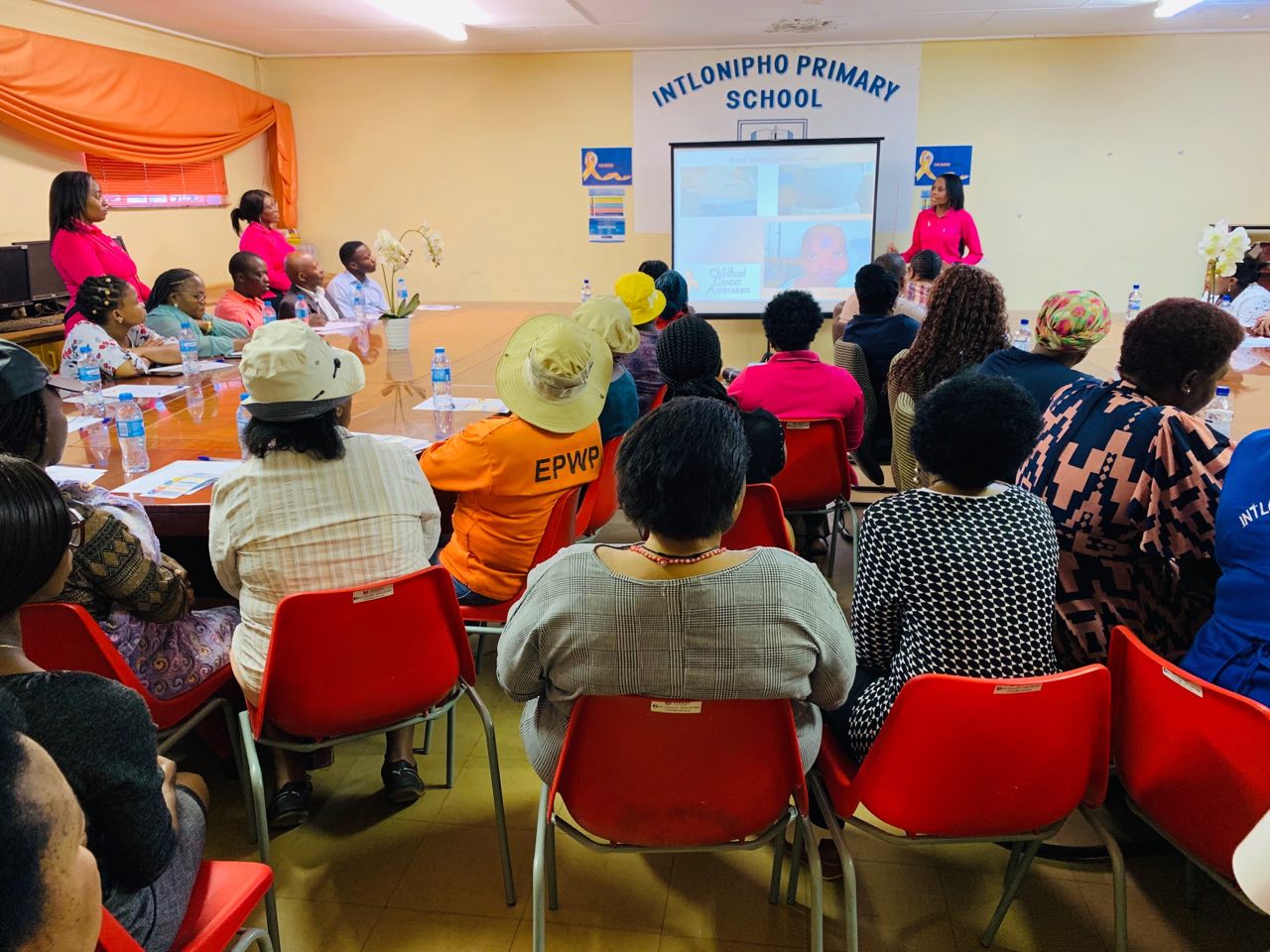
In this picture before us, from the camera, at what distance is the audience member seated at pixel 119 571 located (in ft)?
4.96


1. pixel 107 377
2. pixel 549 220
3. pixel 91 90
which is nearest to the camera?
pixel 107 377

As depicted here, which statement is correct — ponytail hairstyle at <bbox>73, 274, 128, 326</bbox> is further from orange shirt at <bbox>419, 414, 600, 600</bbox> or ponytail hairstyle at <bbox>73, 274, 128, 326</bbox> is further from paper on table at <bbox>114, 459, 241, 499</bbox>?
orange shirt at <bbox>419, 414, 600, 600</bbox>

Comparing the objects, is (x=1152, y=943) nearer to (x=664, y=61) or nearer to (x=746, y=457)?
(x=746, y=457)

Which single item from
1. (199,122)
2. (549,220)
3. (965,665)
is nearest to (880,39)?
(549,220)

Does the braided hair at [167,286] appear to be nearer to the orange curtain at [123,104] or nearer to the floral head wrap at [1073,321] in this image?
the orange curtain at [123,104]

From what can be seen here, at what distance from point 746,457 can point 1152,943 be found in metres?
1.28

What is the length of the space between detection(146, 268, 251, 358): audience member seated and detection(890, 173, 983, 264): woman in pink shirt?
179 inches

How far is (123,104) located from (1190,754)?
627 cm

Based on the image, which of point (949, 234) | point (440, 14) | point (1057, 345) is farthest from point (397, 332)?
point (949, 234)

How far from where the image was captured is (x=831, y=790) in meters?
1.41

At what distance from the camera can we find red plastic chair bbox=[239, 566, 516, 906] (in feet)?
4.68

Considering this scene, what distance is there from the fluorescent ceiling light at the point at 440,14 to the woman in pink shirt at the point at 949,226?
3.26m

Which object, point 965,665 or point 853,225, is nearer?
point 965,665

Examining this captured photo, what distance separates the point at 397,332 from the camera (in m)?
3.90
